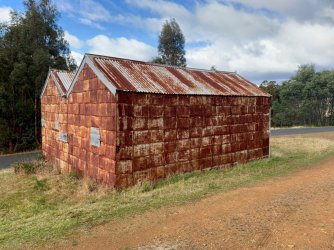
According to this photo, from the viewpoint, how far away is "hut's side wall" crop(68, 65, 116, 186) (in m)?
10.2

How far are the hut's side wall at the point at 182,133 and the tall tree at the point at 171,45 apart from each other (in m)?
31.1

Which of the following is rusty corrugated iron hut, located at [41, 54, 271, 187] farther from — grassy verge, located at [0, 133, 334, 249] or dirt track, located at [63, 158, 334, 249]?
dirt track, located at [63, 158, 334, 249]

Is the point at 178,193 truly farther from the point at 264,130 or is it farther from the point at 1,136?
the point at 1,136

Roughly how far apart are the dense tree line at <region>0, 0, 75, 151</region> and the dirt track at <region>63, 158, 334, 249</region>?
70.9 ft

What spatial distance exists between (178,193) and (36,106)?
2240cm

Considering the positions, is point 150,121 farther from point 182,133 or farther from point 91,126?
point 91,126

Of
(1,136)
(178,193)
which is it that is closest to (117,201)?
(178,193)

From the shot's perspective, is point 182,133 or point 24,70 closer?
point 182,133

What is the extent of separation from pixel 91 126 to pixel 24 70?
18.2 m

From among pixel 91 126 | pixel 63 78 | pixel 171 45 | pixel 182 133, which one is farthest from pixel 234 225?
pixel 171 45

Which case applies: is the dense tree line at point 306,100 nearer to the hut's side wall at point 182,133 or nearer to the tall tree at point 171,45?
the tall tree at point 171,45

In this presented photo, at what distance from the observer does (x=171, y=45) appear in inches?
1770

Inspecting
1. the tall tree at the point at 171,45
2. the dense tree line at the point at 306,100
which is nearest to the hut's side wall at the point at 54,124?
the tall tree at the point at 171,45

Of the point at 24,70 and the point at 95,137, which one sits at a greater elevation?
the point at 24,70
